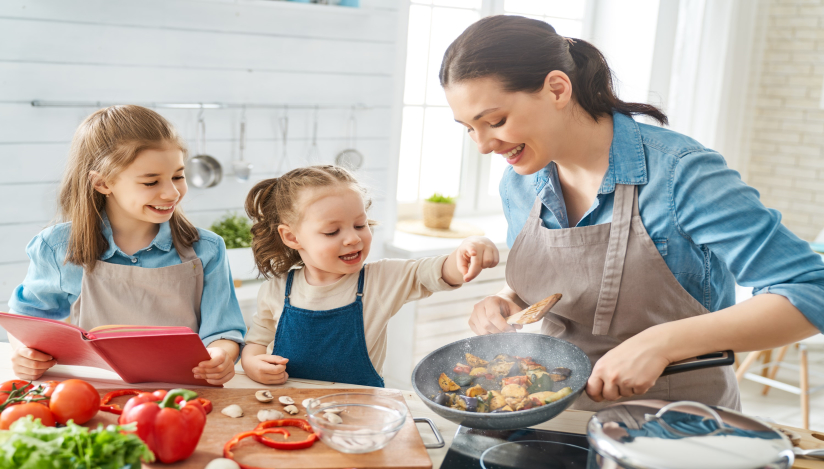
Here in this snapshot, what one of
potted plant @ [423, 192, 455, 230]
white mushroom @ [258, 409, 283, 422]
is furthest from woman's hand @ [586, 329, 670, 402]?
potted plant @ [423, 192, 455, 230]

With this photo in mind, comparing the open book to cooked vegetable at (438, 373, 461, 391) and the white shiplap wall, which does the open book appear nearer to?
cooked vegetable at (438, 373, 461, 391)

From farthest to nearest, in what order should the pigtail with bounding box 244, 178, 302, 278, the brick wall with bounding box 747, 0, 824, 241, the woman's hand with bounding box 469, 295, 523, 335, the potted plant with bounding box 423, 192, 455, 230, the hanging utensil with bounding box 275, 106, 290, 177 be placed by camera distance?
1. the brick wall with bounding box 747, 0, 824, 241
2. the potted plant with bounding box 423, 192, 455, 230
3. the hanging utensil with bounding box 275, 106, 290, 177
4. the pigtail with bounding box 244, 178, 302, 278
5. the woman's hand with bounding box 469, 295, 523, 335

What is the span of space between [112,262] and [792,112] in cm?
467

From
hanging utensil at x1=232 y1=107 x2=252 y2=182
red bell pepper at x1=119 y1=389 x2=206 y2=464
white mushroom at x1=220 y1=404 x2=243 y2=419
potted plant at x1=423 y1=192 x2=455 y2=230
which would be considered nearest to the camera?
red bell pepper at x1=119 y1=389 x2=206 y2=464

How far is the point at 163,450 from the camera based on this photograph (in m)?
0.99

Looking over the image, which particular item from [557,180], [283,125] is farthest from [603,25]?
[557,180]

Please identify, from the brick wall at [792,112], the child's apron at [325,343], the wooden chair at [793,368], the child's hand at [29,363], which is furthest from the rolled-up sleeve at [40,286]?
the brick wall at [792,112]

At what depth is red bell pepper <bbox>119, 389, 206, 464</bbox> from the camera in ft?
3.24

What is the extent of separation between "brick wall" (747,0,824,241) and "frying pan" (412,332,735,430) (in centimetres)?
409

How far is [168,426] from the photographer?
3.23ft

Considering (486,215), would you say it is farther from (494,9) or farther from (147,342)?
(147,342)

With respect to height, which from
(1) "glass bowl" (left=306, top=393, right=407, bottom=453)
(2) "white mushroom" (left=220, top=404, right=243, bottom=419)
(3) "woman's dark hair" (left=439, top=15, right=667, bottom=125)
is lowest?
(2) "white mushroom" (left=220, top=404, right=243, bottom=419)

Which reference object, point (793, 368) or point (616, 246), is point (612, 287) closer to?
point (616, 246)

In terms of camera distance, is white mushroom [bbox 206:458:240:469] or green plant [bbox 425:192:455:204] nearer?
white mushroom [bbox 206:458:240:469]
